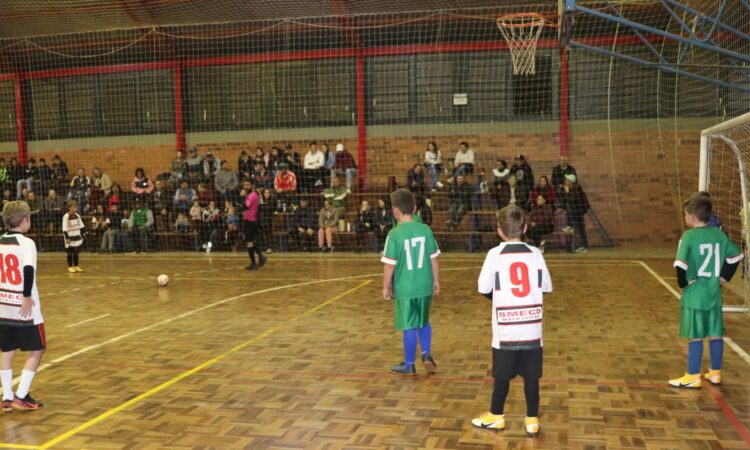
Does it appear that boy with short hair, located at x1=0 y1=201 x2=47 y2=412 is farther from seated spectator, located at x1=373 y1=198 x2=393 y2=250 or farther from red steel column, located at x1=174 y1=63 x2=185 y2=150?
red steel column, located at x1=174 y1=63 x2=185 y2=150

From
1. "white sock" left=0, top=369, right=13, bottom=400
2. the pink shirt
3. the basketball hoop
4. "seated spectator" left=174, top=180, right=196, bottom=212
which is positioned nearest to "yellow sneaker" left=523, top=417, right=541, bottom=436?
"white sock" left=0, top=369, right=13, bottom=400

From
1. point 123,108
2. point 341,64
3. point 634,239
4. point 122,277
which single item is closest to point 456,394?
point 122,277

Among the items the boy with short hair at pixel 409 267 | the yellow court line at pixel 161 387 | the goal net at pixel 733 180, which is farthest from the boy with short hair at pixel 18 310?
the goal net at pixel 733 180

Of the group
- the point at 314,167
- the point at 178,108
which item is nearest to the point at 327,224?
the point at 314,167

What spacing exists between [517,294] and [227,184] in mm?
13734

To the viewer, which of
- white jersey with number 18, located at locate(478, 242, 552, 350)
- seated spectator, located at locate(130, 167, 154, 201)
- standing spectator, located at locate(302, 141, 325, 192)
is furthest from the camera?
seated spectator, located at locate(130, 167, 154, 201)

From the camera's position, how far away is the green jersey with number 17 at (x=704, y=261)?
5062mm

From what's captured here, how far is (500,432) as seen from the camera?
4.30 meters

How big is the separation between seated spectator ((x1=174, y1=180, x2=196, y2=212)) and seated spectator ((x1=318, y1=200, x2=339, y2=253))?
138 inches

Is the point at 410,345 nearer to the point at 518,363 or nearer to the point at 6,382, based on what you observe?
the point at 518,363

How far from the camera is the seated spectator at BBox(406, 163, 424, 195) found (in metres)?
16.1

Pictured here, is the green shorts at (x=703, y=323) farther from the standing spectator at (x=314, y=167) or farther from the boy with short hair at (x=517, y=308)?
the standing spectator at (x=314, y=167)

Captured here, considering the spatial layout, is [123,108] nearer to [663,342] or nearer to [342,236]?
[342,236]

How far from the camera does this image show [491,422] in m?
4.34
